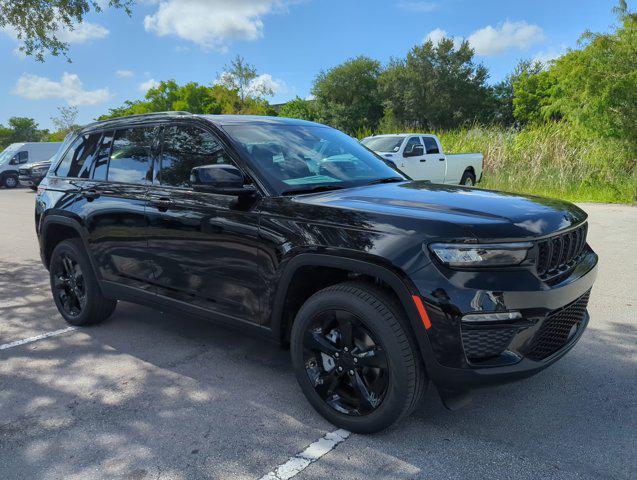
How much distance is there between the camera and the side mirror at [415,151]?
13.4 metres

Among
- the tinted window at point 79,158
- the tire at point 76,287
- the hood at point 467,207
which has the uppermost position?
the tinted window at point 79,158

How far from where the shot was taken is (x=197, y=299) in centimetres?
370

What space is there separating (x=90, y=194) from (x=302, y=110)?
182ft

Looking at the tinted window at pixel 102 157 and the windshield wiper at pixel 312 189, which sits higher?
the tinted window at pixel 102 157

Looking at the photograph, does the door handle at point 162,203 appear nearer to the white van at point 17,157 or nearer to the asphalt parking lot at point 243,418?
the asphalt parking lot at point 243,418

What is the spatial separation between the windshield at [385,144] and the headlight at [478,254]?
36.9ft

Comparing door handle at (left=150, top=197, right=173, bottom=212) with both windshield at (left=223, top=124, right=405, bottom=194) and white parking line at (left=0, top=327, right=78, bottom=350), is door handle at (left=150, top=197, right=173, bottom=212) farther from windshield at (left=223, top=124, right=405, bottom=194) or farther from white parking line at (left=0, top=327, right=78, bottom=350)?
white parking line at (left=0, top=327, right=78, bottom=350)

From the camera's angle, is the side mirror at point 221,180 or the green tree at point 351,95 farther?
the green tree at point 351,95

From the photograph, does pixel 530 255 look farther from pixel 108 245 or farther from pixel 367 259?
pixel 108 245

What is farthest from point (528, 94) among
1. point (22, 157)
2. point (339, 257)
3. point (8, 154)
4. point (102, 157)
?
point (339, 257)

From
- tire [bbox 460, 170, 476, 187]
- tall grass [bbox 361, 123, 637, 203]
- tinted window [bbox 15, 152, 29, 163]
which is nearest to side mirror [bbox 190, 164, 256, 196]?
tall grass [bbox 361, 123, 637, 203]

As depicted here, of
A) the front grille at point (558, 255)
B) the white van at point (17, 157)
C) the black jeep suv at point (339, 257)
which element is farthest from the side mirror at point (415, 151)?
the white van at point (17, 157)

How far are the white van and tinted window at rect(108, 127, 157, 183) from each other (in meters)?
24.8

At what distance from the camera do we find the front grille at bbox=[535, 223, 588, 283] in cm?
272
